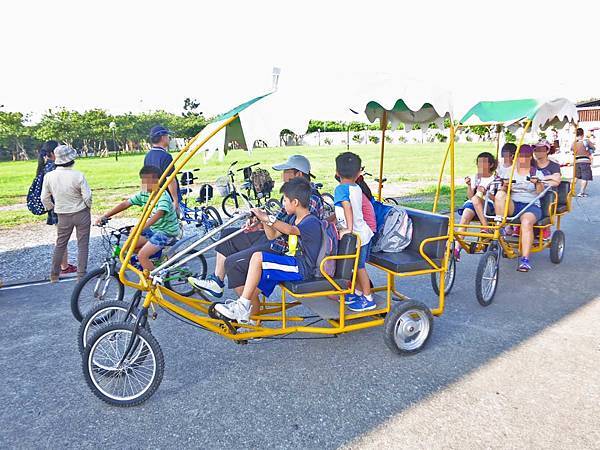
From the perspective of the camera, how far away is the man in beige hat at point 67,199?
556cm

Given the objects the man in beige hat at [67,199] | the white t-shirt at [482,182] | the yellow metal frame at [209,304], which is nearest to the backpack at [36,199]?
the man in beige hat at [67,199]

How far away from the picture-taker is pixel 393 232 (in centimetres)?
445

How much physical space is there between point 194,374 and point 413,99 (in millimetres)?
2728

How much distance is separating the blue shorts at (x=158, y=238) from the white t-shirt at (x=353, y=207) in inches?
71.8

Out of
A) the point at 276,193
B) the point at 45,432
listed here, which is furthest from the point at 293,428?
the point at 276,193

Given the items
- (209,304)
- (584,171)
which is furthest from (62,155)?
(584,171)

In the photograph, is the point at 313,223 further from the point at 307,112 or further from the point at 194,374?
the point at 194,374

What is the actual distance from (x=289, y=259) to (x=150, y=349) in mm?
1170

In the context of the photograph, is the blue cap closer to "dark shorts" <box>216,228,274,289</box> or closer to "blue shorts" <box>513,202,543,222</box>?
"dark shorts" <box>216,228,274,289</box>

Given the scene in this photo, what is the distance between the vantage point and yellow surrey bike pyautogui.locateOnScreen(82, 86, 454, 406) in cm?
328

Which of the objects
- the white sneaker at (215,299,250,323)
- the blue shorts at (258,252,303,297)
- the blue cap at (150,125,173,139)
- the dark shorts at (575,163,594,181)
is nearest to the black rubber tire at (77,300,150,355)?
the white sneaker at (215,299,250,323)

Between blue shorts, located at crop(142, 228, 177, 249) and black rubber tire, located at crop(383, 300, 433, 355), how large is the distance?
2298mm

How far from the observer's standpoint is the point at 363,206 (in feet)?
13.7

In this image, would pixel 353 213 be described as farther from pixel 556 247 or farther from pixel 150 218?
pixel 556 247
